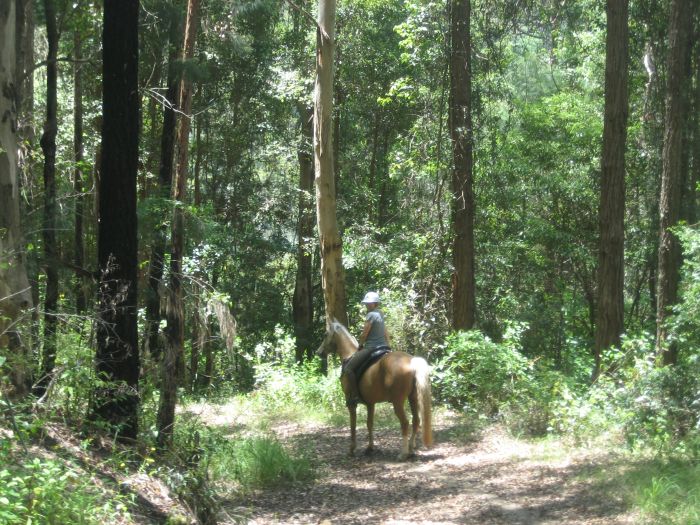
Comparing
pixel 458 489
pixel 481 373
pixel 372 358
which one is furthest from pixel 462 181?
pixel 458 489

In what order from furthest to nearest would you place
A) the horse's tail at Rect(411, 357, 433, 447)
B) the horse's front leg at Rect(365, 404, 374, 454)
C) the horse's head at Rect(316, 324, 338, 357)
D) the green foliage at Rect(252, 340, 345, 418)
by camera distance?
the green foliage at Rect(252, 340, 345, 418) < the horse's head at Rect(316, 324, 338, 357) < the horse's front leg at Rect(365, 404, 374, 454) < the horse's tail at Rect(411, 357, 433, 447)

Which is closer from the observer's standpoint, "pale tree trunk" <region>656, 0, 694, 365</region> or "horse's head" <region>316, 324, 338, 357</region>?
"horse's head" <region>316, 324, 338, 357</region>

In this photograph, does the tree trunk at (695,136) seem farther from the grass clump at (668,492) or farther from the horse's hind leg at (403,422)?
the grass clump at (668,492)

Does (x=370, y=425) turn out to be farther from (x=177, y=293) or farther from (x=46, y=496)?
(x=46, y=496)

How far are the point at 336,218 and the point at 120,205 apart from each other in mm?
6979

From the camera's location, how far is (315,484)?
29.9 ft

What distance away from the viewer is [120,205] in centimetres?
750

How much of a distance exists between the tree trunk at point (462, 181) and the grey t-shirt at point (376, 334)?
4111 millimetres

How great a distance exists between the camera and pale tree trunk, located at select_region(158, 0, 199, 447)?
26.7 ft

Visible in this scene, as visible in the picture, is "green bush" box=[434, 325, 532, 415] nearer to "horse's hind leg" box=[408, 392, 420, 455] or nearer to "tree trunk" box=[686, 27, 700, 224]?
"horse's hind leg" box=[408, 392, 420, 455]

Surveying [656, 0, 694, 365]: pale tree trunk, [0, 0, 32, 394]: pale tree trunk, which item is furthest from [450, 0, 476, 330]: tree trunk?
[0, 0, 32, 394]: pale tree trunk

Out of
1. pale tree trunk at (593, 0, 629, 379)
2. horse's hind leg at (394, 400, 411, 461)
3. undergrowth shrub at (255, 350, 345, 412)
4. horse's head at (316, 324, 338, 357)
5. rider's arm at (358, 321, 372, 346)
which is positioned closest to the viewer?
horse's hind leg at (394, 400, 411, 461)

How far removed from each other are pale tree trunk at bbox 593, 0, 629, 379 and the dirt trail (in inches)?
103

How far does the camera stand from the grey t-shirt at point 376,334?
10.5 meters
